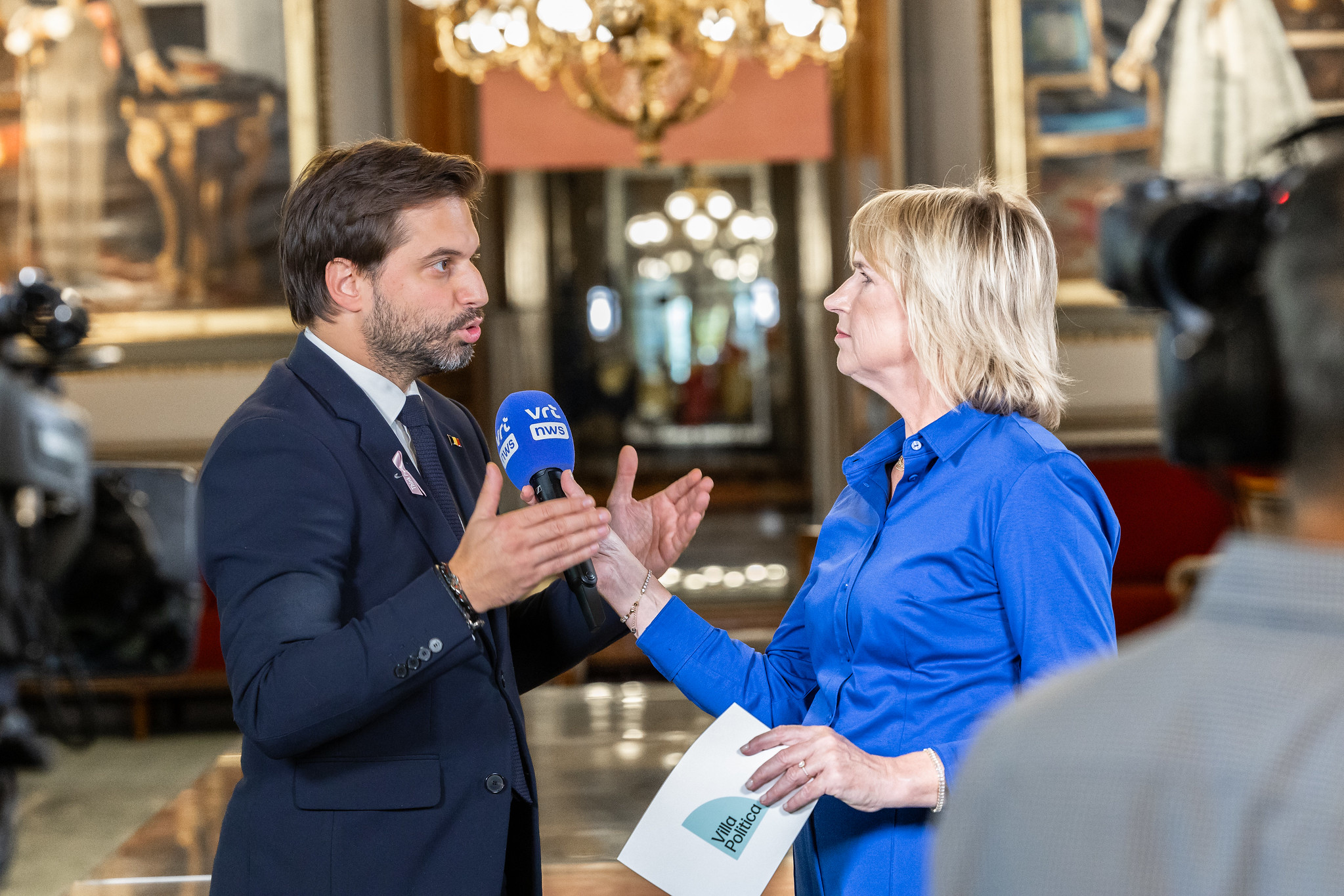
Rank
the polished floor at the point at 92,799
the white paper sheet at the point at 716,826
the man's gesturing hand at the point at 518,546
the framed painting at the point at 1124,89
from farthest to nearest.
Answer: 1. the framed painting at the point at 1124,89
2. the polished floor at the point at 92,799
3. the white paper sheet at the point at 716,826
4. the man's gesturing hand at the point at 518,546

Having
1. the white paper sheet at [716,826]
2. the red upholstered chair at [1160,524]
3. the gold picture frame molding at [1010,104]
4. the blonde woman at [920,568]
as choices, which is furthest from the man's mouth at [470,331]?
the gold picture frame molding at [1010,104]

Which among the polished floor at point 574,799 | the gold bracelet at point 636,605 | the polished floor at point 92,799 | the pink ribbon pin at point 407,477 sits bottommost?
the polished floor at point 92,799

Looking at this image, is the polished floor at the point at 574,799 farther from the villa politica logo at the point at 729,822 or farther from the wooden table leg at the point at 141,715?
the wooden table leg at the point at 141,715

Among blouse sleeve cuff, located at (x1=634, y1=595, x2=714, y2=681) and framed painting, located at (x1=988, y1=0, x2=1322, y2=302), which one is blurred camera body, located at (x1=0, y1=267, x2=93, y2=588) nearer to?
blouse sleeve cuff, located at (x1=634, y1=595, x2=714, y2=681)

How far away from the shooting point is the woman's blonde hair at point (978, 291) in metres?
1.56

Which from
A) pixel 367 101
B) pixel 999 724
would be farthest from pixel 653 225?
pixel 999 724

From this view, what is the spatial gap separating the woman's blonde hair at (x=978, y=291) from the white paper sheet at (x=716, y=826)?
1.75 feet

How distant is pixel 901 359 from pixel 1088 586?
41cm

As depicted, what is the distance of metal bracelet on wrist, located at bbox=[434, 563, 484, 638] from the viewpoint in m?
1.36

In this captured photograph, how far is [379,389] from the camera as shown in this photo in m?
1.61

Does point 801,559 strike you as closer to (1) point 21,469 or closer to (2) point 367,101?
(1) point 21,469

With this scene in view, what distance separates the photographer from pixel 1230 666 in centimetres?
58

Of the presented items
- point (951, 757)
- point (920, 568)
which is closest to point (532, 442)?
point (920, 568)

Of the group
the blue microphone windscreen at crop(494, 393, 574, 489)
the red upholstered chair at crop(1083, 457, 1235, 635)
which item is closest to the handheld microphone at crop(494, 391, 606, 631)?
the blue microphone windscreen at crop(494, 393, 574, 489)
